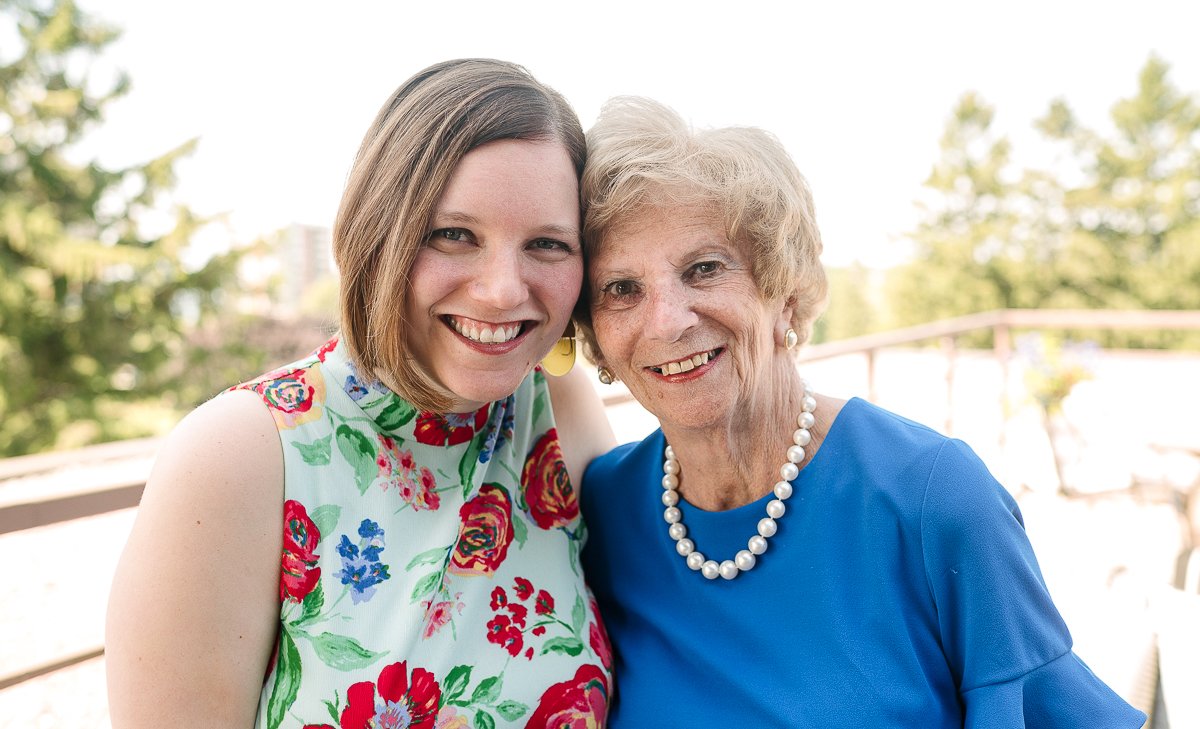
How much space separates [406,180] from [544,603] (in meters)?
0.75

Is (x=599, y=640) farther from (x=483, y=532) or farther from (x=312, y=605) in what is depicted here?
(x=312, y=605)

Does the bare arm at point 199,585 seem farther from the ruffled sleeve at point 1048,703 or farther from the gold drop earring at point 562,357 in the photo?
the ruffled sleeve at point 1048,703

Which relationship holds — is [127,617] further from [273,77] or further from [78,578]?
[273,77]

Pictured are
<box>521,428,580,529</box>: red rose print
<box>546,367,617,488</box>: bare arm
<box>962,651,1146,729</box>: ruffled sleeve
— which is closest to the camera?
<box>962,651,1146,729</box>: ruffled sleeve

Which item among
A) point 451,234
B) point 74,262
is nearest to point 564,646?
point 451,234

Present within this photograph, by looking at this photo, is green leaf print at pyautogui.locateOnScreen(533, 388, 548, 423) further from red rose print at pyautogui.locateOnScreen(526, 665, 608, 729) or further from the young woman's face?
red rose print at pyautogui.locateOnScreen(526, 665, 608, 729)

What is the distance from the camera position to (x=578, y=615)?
4.68 feet

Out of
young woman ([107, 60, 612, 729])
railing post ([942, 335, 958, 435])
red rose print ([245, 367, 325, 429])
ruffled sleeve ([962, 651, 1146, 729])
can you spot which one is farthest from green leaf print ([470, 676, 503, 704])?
railing post ([942, 335, 958, 435])

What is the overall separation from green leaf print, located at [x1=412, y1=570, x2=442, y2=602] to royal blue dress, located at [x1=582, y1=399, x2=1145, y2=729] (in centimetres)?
44

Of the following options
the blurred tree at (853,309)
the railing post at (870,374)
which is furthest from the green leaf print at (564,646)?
the blurred tree at (853,309)

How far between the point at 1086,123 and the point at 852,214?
21.6ft

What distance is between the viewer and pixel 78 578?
5156 mm

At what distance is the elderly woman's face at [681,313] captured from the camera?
1288 mm

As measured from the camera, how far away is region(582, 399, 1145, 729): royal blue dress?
119 centimetres
